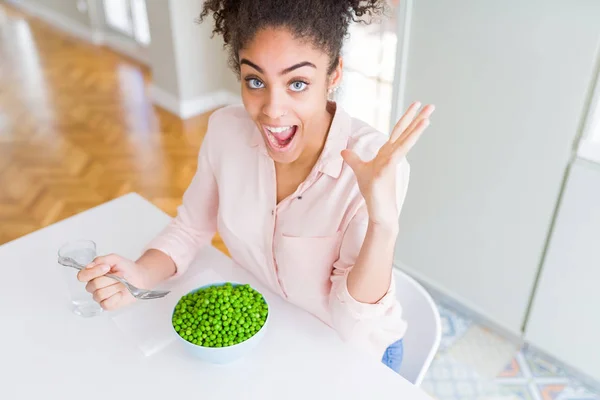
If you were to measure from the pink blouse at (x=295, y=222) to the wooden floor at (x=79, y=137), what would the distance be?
1.29 m

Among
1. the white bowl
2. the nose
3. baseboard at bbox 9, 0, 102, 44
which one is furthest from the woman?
baseboard at bbox 9, 0, 102, 44

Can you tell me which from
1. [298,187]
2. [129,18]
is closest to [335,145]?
[298,187]

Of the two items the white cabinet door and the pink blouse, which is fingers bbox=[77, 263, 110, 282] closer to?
the pink blouse

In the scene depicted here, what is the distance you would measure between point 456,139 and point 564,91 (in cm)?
40

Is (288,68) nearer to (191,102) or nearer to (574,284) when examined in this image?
(574,284)

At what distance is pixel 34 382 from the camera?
963 millimetres

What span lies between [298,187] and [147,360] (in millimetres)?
435

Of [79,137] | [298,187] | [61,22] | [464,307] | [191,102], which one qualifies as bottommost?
[464,307]

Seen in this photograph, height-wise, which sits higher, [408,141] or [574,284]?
[408,141]

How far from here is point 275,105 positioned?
100 cm

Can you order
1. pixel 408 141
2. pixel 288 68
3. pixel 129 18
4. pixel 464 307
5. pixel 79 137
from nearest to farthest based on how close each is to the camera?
1. pixel 408 141
2. pixel 288 68
3. pixel 464 307
4. pixel 79 137
5. pixel 129 18

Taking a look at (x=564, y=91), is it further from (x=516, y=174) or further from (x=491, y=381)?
(x=491, y=381)

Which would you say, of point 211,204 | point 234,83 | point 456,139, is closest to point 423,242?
point 456,139

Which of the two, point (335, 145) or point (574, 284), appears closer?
point (335, 145)
